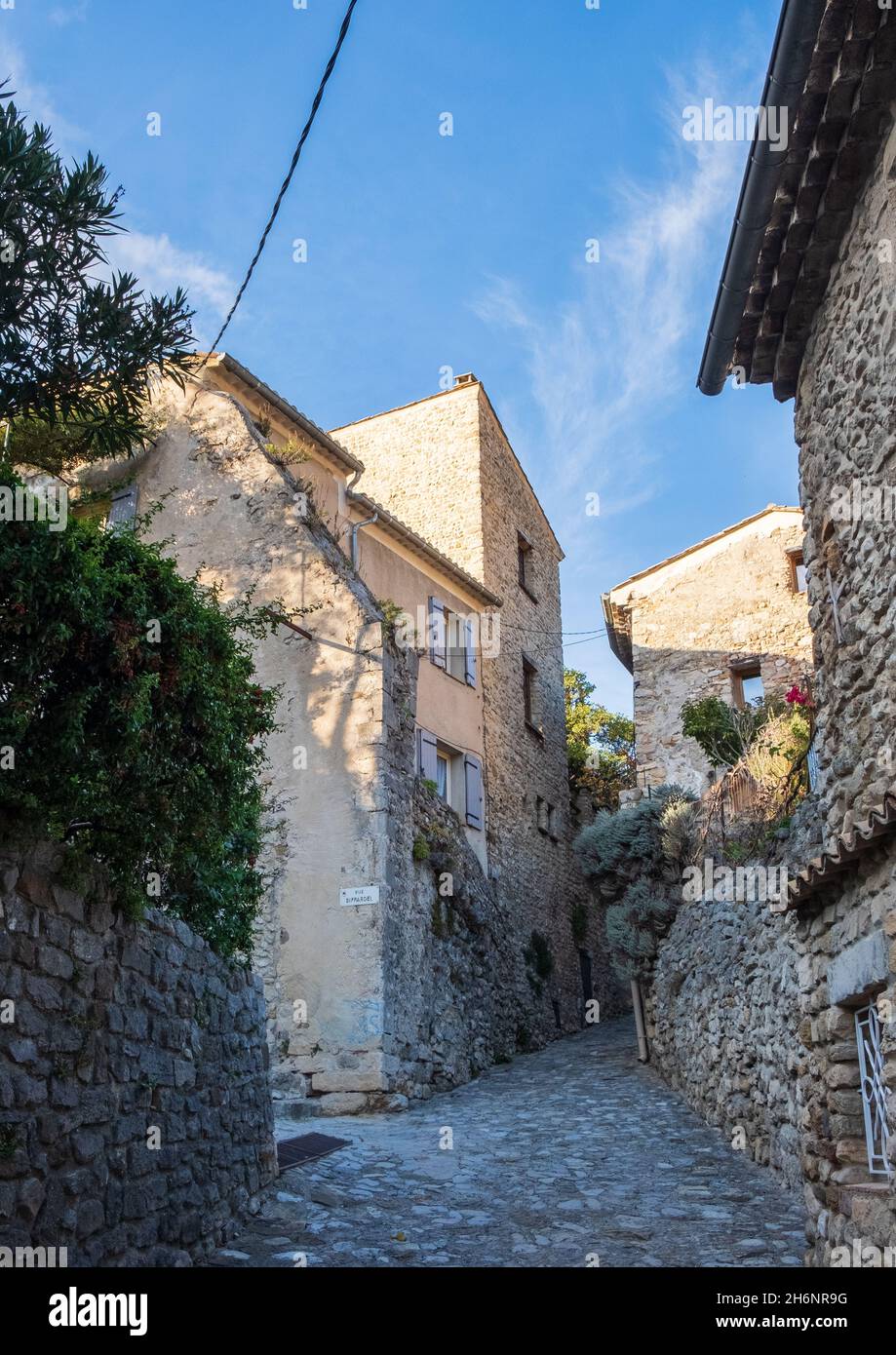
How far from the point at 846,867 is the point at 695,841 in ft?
25.1

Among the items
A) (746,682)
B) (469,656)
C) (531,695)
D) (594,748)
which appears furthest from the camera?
(594,748)

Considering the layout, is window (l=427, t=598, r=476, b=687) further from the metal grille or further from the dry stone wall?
the metal grille

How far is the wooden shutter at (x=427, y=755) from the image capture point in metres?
14.7

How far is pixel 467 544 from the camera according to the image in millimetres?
18750

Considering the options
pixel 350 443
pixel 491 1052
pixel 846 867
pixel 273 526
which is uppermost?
pixel 350 443

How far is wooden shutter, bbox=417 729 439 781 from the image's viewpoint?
14709 mm

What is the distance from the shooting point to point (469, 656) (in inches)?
680

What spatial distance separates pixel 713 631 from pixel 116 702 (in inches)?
572

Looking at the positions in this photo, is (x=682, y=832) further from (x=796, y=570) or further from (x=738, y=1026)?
(x=796, y=570)

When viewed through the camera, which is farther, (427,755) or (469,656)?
(469,656)

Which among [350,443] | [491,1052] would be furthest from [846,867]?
[350,443]

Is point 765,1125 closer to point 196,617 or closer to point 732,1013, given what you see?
point 732,1013
